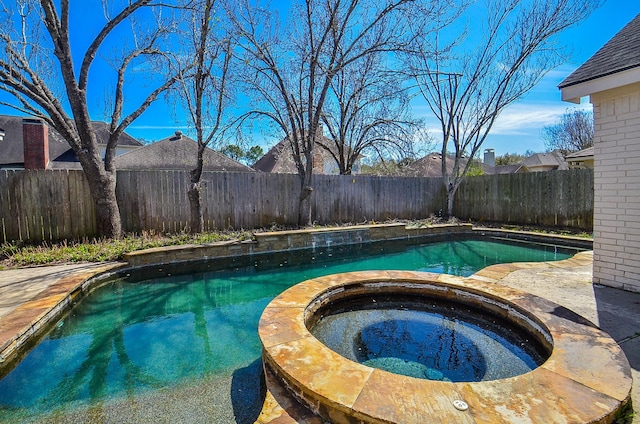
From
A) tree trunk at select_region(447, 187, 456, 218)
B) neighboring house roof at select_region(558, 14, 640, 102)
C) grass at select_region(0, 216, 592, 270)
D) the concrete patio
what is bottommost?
the concrete patio

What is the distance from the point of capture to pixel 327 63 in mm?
8500

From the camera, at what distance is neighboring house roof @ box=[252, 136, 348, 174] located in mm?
11328

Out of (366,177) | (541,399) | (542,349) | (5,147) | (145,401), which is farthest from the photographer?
(5,147)

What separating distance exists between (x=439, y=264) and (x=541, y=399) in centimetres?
450

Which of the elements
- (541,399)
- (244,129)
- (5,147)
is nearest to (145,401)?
(541,399)

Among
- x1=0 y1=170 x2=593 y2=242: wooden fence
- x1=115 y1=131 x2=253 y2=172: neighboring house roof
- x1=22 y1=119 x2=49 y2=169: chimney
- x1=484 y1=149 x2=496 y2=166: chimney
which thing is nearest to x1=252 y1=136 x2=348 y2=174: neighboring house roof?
x1=0 y1=170 x2=593 y2=242: wooden fence

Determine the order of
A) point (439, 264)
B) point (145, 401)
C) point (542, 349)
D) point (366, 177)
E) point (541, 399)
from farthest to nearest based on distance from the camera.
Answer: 1. point (366, 177)
2. point (439, 264)
3. point (542, 349)
4. point (145, 401)
5. point (541, 399)

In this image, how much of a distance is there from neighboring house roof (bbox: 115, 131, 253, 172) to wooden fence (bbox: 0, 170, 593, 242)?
333 inches

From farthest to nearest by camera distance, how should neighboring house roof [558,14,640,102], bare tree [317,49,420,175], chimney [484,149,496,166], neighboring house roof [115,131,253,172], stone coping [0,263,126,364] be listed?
chimney [484,149,496,166]
neighboring house roof [115,131,253,172]
bare tree [317,49,420,175]
neighboring house roof [558,14,640,102]
stone coping [0,263,126,364]

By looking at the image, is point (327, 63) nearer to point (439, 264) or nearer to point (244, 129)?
point (244, 129)

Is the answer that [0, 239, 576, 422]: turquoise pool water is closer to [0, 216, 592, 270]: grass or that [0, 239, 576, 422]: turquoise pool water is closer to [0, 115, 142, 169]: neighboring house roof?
[0, 216, 592, 270]: grass

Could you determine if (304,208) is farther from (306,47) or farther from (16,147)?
(16,147)

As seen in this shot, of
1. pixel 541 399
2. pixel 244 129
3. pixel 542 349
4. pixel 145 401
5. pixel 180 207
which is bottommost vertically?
pixel 145 401

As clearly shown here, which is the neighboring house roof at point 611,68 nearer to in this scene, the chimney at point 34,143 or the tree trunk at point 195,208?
the tree trunk at point 195,208
